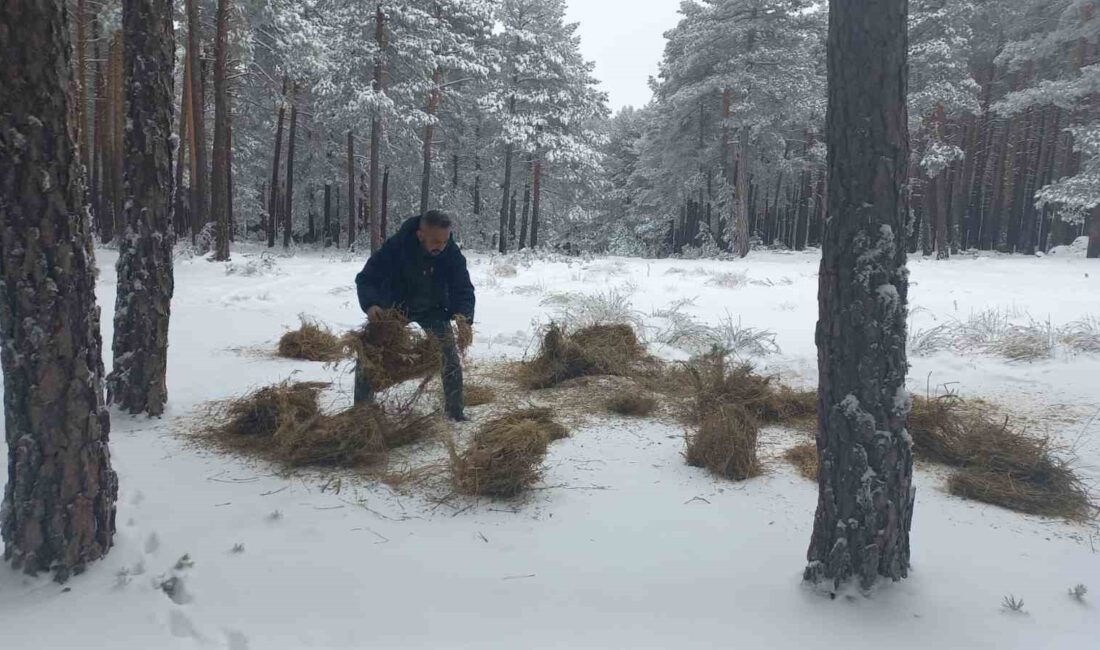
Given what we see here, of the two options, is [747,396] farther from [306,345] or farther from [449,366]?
[306,345]

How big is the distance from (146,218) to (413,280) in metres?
1.95

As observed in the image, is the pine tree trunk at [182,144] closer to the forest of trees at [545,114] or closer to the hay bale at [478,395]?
the forest of trees at [545,114]

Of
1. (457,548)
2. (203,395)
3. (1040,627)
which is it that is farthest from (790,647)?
(203,395)

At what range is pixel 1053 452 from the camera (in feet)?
13.5

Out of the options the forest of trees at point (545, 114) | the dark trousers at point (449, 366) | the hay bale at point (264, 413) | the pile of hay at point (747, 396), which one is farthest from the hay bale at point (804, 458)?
the forest of trees at point (545, 114)

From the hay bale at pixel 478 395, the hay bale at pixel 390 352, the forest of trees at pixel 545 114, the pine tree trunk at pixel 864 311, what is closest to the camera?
the pine tree trunk at pixel 864 311

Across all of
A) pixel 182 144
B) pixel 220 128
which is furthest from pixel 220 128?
pixel 182 144

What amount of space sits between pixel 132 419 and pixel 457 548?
125 inches

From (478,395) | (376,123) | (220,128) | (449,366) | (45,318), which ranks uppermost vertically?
(376,123)

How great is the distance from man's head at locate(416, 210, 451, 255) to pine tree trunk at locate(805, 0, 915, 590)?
2.76m

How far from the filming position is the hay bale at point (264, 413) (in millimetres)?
4359

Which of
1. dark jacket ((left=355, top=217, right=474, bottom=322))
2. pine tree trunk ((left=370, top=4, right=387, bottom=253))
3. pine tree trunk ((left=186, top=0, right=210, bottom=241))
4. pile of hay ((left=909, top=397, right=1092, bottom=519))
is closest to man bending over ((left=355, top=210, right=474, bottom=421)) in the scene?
dark jacket ((left=355, top=217, right=474, bottom=322))

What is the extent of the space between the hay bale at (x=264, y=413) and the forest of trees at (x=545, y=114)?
11.4 meters

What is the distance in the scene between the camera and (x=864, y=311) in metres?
2.43
